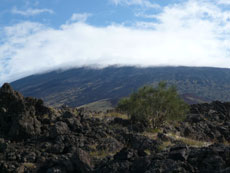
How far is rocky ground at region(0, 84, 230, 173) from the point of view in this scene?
11.1 metres

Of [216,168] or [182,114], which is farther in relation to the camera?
[182,114]

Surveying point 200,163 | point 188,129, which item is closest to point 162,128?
point 188,129

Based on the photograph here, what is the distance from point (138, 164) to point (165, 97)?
50.5ft

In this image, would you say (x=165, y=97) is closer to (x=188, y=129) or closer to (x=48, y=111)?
(x=188, y=129)

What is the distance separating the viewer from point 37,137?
1781cm

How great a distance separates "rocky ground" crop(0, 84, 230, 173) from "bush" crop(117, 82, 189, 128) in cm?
114

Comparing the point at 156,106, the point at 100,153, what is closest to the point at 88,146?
the point at 100,153

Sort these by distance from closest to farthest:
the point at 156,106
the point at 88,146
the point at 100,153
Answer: the point at 100,153 < the point at 88,146 < the point at 156,106

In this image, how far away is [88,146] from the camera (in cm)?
1652

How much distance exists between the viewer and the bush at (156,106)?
25366 mm

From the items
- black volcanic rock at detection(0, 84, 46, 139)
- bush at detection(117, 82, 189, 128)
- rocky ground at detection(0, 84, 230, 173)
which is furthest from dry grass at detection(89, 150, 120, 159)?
bush at detection(117, 82, 189, 128)

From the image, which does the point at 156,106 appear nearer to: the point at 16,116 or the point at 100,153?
the point at 100,153

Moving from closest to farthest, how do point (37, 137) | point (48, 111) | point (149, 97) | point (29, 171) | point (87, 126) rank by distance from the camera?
point (29, 171)
point (37, 137)
point (87, 126)
point (48, 111)
point (149, 97)

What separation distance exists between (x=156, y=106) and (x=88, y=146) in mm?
10628
